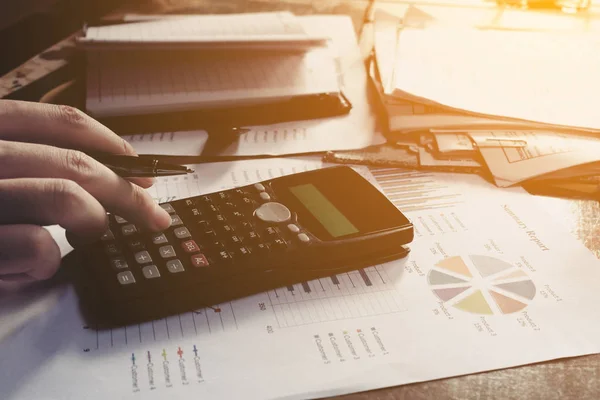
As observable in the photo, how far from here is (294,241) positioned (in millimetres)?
408

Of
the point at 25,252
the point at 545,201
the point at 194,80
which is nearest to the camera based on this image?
the point at 25,252

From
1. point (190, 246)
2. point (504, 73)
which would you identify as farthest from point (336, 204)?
point (504, 73)

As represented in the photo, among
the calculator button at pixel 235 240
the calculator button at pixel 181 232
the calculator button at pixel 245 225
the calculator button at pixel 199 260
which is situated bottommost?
the calculator button at pixel 181 232

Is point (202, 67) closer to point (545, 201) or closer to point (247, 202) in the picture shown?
point (247, 202)

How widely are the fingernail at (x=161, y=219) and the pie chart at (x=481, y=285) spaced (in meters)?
0.18

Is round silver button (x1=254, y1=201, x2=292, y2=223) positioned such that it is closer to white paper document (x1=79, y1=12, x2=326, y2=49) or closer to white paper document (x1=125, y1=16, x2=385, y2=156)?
white paper document (x1=125, y1=16, x2=385, y2=156)

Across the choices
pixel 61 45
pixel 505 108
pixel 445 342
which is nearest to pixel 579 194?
pixel 505 108

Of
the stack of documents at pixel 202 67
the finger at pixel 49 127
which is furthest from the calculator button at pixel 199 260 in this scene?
the stack of documents at pixel 202 67

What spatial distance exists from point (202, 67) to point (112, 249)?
0.33m

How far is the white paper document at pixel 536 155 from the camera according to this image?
539mm

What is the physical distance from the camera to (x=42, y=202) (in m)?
0.36

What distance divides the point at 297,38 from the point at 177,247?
34 cm

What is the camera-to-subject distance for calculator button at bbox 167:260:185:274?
14.8 inches

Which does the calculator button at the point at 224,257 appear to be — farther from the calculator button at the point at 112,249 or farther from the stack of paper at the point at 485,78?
the stack of paper at the point at 485,78
